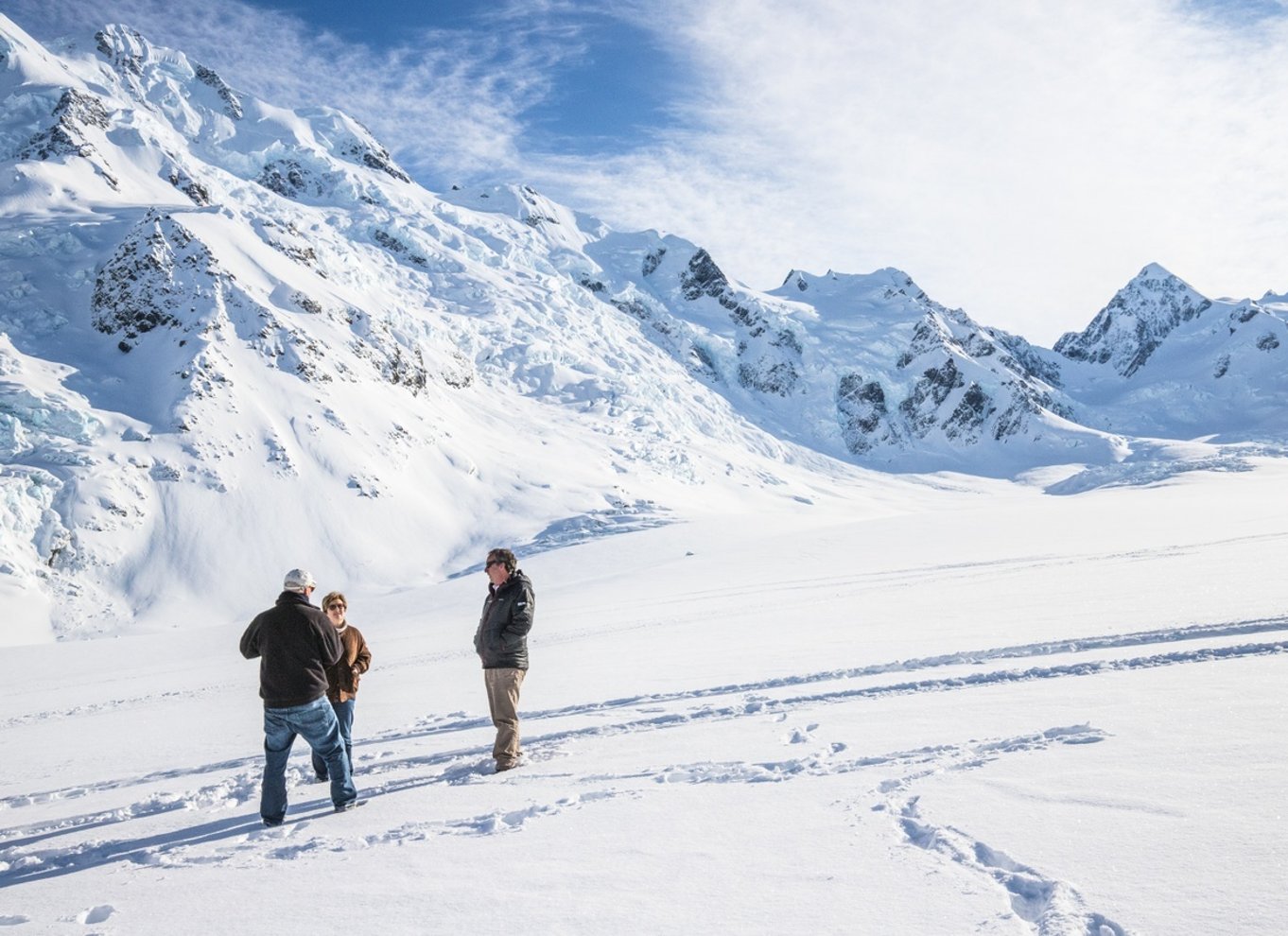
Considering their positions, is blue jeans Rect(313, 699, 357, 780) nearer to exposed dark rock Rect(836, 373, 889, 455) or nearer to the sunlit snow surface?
the sunlit snow surface

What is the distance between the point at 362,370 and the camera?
6488 cm

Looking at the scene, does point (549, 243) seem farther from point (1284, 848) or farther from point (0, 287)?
point (1284, 848)

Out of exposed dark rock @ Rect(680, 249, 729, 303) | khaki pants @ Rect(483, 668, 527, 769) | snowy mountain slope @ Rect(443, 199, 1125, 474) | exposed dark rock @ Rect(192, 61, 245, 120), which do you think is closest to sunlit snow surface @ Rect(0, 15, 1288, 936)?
khaki pants @ Rect(483, 668, 527, 769)

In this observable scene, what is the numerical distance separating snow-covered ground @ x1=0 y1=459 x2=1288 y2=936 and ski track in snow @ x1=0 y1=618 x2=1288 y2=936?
0.04 meters

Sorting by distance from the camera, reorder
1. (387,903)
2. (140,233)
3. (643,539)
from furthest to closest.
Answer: (140,233), (643,539), (387,903)

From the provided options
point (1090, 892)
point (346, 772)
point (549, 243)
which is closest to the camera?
point (1090, 892)

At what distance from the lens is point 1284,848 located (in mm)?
3920

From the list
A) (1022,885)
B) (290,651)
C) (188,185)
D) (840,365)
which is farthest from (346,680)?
(840,365)

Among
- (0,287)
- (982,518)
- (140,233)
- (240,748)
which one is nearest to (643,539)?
(982,518)

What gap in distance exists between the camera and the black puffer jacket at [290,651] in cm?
650

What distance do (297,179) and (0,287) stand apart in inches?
2541

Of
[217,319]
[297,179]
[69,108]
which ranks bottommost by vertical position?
[217,319]

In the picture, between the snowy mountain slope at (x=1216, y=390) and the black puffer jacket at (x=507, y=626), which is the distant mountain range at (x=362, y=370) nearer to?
the snowy mountain slope at (x=1216, y=390)

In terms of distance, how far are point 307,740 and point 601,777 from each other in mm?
2665
